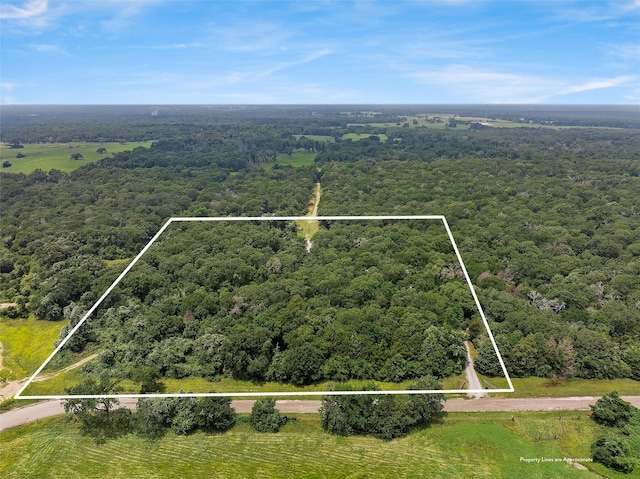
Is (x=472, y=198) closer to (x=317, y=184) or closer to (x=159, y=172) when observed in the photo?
(x=317, y=184)

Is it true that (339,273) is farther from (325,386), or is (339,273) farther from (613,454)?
(613,454)

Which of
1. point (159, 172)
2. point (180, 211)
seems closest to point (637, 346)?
point (180, 211)

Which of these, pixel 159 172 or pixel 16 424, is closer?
pixel 16 424

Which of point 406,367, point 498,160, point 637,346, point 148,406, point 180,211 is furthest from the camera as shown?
point 498,160

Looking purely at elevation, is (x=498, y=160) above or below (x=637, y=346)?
above

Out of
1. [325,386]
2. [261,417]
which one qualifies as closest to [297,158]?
[261,417]

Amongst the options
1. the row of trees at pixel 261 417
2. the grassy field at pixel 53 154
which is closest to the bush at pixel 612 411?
the row of trees at pixel 261 417
